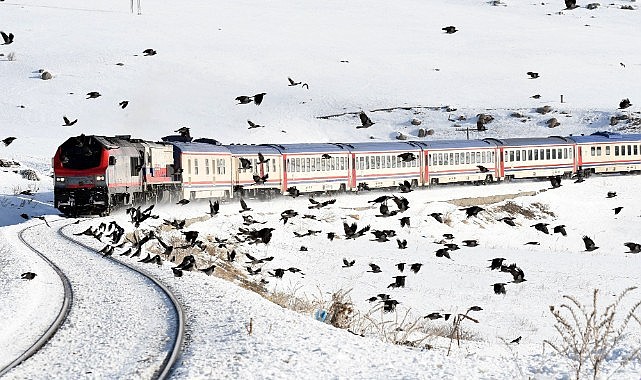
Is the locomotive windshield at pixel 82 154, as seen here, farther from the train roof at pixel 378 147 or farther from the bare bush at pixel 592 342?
the bare bush at pixel 592 342

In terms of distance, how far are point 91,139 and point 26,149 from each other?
36389mm

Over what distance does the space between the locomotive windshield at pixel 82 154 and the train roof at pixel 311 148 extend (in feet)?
43.7

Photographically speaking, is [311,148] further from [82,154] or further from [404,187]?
[404,187]

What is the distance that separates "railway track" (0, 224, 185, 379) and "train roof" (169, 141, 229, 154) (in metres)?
18.9

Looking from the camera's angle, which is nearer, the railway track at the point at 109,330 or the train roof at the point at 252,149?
the railway track at the point at 109,330

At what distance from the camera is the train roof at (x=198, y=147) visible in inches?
1599

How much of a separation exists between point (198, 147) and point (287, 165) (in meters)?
5.81

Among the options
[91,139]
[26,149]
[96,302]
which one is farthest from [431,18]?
[96,302]

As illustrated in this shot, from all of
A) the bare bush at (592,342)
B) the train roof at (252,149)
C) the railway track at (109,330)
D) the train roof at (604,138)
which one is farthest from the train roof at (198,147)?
the bare bush at (592,342)

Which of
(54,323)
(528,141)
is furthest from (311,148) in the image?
(54,323)

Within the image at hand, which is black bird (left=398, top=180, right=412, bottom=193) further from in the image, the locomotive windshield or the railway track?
the locomotive windshield

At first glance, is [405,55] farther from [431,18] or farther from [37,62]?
[37,62]

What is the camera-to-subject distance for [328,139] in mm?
85250

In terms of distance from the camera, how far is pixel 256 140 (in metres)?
81.8
